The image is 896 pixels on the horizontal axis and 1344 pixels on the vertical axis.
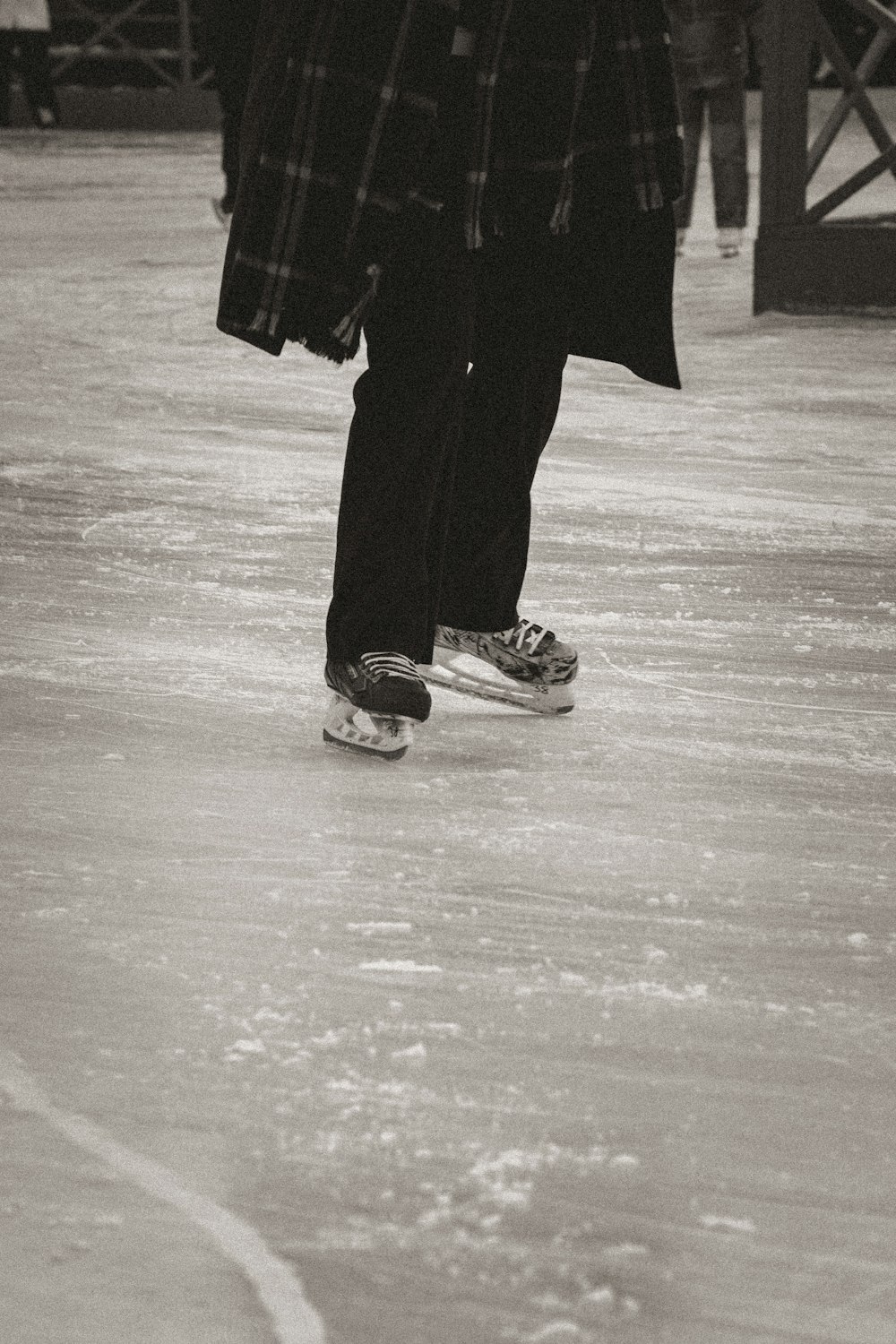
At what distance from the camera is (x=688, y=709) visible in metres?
2.39

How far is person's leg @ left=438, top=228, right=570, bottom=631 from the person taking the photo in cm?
218

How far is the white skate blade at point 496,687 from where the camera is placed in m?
2.37

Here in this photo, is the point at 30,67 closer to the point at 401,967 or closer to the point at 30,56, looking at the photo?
the point at 30,56

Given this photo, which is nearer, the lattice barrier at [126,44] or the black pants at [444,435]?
the black pants at [444,435]

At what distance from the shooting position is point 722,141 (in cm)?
641

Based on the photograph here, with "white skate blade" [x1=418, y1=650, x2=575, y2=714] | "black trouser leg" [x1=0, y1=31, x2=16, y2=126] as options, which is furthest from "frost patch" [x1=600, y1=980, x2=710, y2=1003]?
"black trouser leg" [x1=0, y1=31, x2=16, y2=126]

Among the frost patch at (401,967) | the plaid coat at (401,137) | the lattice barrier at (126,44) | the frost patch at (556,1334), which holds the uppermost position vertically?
the plaid coat at (401,137)

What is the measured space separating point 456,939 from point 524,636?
72 centimetres

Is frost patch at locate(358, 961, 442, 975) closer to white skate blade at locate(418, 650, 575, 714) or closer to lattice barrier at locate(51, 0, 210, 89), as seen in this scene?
white skate blade at locate(418, 650, 575, 714)

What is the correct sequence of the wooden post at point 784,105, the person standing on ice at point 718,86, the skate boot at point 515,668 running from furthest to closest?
the person standing on ice at point 718,86, the wooden post at point 784,105, the skate boot at point 515,668

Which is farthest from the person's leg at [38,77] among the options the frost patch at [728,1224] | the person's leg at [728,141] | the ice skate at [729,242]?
the frost patch at [728,1224]

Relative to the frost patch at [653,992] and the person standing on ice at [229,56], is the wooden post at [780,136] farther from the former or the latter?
the frost patch at [653,992]

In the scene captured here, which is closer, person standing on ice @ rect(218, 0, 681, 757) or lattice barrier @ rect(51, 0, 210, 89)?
person standing on ice @ rect(218, 0, 681, 757)

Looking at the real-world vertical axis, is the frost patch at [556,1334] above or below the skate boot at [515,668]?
above
